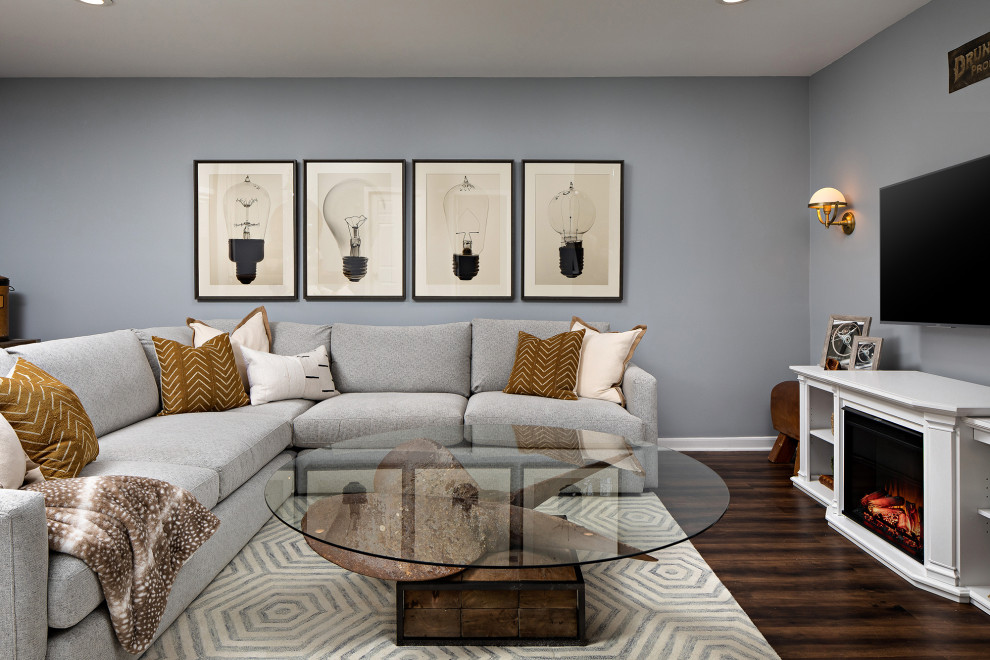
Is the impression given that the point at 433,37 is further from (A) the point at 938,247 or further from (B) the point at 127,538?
(B) the point at 127,538

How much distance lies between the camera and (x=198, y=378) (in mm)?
3039

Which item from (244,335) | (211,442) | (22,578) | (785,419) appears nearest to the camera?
(22,578)

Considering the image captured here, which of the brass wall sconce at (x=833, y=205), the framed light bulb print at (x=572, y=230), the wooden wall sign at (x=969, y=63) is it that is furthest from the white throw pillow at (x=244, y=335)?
the wooden wall sign at (x=969, y=63)

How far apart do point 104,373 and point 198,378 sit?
0.46 meters

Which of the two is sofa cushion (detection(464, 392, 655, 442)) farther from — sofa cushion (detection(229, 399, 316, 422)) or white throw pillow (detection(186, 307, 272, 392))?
white throw pillow (detection(186, 307, 272, 392))

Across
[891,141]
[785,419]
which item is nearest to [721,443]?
[785,419]

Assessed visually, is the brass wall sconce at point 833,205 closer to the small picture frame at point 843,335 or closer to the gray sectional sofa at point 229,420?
the small picture frame at point 843,335

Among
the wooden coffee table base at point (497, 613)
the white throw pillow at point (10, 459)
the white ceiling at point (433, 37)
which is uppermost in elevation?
the white ceiling at point (433, 37)

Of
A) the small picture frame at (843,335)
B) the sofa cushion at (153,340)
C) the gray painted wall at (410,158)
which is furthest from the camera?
Answer: the gray painted wall at (410,158)

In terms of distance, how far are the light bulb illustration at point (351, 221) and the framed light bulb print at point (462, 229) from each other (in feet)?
1.13

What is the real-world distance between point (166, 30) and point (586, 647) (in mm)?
3702

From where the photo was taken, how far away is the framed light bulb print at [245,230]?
404cm

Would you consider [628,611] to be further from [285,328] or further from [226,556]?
[285,328]

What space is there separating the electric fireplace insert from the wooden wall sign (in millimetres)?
1604
